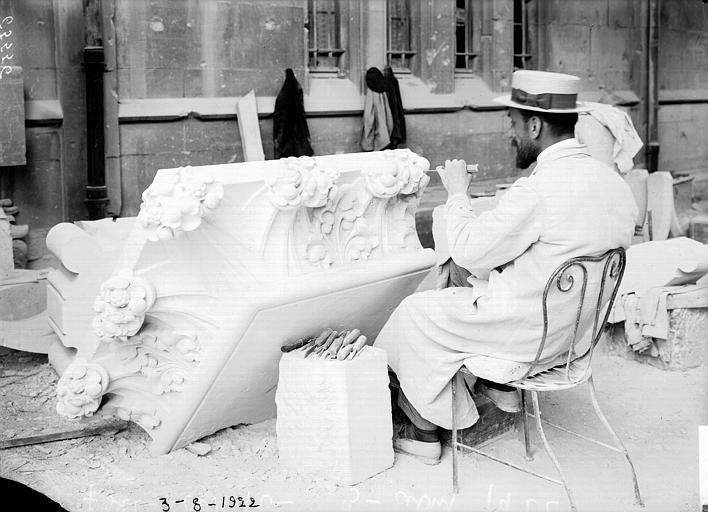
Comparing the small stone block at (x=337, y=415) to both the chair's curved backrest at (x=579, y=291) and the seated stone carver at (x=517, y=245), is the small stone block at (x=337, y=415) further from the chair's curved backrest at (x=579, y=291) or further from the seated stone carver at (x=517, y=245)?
the chair's curved backrest at (x=579, y=291)

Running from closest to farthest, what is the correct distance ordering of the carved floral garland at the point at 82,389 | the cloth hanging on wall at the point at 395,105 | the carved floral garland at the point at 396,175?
the carved floral garland at the point at 82,389, the carved floral garland at the point at 396,175, the cloth hanging on wall at the point at 395,105

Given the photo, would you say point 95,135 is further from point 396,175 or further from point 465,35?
point 465,35

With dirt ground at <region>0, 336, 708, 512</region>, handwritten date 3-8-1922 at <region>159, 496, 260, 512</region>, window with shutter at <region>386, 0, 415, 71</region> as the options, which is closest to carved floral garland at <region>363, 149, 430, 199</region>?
dirt ground at <region>0, 336, 708, 512</region>

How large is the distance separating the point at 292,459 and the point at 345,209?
3.84ft

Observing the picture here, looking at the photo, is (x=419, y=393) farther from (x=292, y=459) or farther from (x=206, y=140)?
(x=206, y=140)

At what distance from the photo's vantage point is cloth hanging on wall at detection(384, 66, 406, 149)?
10.8 meters

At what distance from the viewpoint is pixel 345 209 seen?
15.1 ft

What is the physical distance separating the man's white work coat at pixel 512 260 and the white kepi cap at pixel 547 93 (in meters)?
0.16

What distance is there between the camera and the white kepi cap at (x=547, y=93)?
4.16 m

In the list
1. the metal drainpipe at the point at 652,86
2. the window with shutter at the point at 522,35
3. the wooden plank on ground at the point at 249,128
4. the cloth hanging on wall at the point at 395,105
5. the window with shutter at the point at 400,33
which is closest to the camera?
the wooden plank on ground at the point at 249,128

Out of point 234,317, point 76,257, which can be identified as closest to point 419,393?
point 234,317

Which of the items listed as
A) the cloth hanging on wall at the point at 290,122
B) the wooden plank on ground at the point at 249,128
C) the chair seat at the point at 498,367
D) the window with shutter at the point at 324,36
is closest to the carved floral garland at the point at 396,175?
the chair seat at the point at 498,367

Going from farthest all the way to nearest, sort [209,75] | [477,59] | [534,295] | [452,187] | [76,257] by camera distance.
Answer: [477,59] < [209,75] < [76,257] < [452,187] < [534,295]

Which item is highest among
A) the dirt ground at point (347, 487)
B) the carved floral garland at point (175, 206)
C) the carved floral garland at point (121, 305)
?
the carved floral garland at point (175, 206)
